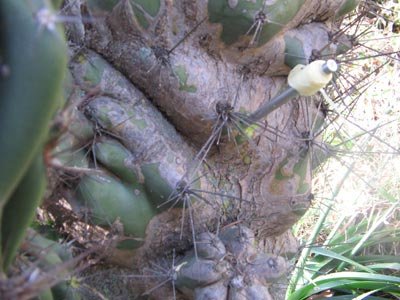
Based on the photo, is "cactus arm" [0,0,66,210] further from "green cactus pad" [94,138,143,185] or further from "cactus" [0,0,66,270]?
"green cactus pad" [94,138,143,185]

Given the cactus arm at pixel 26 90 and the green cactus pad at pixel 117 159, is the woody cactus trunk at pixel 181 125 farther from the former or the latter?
the cactus arm at pixel 26 90

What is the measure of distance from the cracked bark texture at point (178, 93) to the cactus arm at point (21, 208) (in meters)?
0.48

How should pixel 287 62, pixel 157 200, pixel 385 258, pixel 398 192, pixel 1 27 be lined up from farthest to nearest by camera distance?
pixel 398 192
pixel 385 258
pixel 287 62
pixel 157 200
pixel 1 27

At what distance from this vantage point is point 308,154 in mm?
1613

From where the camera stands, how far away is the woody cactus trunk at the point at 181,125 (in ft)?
4.38

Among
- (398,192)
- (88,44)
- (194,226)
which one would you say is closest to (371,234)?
(398,192)

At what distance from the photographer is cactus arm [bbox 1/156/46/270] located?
0.76m

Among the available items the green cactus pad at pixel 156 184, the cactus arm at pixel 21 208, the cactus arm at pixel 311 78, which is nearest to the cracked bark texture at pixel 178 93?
the green cactus pad at pixel 156 184

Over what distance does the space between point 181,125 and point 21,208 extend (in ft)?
2.30

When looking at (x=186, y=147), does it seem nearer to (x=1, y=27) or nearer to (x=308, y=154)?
(x=308, y=154)

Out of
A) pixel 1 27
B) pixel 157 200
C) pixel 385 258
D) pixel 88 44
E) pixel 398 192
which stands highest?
pixel 398 192

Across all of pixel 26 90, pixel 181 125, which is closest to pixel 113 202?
pixel 181 125

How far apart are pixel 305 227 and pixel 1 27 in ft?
8.76

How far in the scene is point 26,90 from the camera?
0.68m
